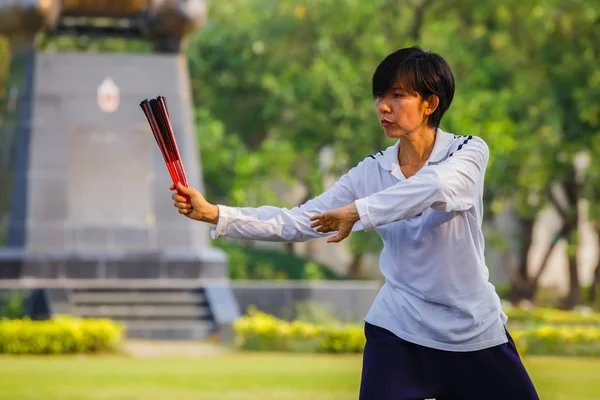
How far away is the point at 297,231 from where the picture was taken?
5.17 m

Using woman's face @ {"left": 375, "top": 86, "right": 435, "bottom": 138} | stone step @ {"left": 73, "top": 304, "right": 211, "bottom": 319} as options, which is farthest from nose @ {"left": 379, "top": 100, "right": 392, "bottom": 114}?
stone step @ {"left": 73, "top": 304, "right": 211, "bottom": 319}

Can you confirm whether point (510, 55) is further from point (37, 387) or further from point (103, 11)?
point (37, 387)

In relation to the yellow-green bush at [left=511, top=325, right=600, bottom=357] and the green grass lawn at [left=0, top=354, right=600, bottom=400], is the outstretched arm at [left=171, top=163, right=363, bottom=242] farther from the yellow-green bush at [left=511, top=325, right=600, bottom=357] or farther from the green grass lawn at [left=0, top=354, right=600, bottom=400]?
the yellow-green bush at [left=511, top=325, right=600, bottom=357]

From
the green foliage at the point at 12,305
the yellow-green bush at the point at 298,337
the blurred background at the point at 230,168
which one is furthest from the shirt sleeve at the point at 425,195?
the green foliage at the point at 12,305

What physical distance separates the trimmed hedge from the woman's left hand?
42.3ft

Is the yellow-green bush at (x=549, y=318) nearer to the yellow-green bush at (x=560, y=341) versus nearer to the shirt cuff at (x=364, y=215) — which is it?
the yellow-green bush at (x=560, y=341)

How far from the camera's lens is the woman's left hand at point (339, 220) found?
465cm

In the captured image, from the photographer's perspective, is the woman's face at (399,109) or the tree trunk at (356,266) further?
the tree trunk at (356,266)

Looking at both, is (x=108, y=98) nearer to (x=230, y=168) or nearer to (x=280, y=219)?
(x=230, y=168)

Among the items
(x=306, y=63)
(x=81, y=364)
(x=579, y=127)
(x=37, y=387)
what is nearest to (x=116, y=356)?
(x=81, y=364)

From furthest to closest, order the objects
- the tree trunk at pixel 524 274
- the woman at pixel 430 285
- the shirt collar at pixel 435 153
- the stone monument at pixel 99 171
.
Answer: the tree trunk at pixel 524 274 < the stone monument at pixel 99 171 < the shirt collar at pixel 435 153 < the woman at pixel 430 285

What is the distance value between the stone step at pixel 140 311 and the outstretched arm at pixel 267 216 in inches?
581

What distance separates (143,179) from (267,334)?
4.41m

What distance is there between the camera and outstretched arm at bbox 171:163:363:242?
16.1 ft
